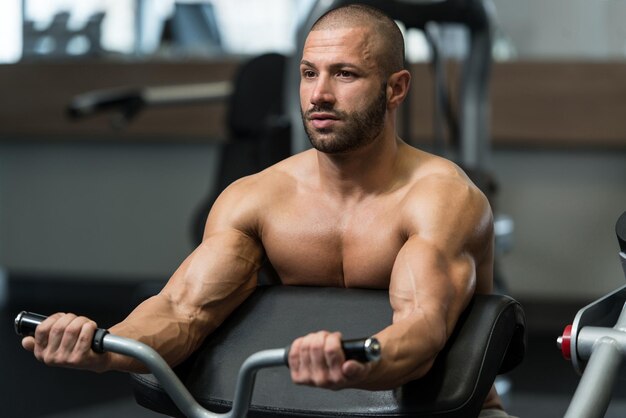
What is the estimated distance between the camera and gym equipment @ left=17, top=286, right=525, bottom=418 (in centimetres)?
135

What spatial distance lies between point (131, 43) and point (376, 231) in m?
3.50

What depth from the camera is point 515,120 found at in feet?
14.1

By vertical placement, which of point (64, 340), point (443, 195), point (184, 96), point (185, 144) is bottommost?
point (185, 144)

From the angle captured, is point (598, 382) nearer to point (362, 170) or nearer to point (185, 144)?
point (362, 170)

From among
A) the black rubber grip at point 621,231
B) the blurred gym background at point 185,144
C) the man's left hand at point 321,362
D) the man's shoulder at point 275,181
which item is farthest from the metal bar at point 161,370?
the blurred gym background at point 185,144

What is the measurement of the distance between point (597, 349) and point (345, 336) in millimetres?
312

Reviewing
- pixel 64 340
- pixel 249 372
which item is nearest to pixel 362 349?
pixel 249 372

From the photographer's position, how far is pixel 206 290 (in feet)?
5.02

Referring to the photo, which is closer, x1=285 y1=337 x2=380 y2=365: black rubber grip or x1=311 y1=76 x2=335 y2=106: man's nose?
x1=285 y1=337 x2=380 y2=365: black rubber grip

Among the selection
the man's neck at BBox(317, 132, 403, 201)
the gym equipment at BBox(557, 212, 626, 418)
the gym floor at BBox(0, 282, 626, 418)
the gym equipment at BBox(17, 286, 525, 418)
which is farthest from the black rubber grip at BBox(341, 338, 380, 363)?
the gym floor at BBox(0, 282, 626, 418)

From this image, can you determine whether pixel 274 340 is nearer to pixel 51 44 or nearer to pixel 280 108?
pixel 280 108

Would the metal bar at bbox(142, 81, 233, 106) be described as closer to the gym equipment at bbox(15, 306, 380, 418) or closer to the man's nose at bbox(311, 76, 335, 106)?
the man's nose at bbox(311, 76, 335, 106)

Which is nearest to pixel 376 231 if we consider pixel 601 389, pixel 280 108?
pixel 601 389

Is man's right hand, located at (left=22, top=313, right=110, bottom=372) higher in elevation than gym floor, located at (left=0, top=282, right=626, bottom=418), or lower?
higher
